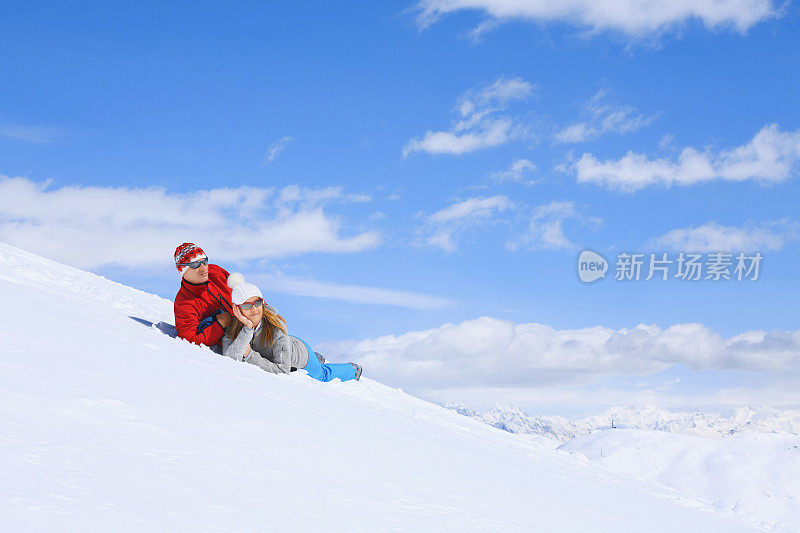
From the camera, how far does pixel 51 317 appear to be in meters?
4.67

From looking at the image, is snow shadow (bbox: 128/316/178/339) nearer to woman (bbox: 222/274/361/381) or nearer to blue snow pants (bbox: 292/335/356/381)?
woman (bbox: 222/274/361/381)

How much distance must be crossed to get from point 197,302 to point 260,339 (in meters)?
0.65

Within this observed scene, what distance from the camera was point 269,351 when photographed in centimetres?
581

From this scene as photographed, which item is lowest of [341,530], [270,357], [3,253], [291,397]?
[341,530]

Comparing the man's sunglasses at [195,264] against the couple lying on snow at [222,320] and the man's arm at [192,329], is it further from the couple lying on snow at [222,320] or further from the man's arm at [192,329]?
the man's arm at [192,329]

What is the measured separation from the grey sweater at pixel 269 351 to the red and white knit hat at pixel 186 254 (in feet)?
2.35

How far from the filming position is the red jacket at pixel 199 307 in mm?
5684

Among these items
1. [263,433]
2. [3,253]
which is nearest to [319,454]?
[263,433]

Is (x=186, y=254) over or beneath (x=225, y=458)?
over

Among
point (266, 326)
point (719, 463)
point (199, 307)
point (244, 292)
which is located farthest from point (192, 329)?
point (719, 463)

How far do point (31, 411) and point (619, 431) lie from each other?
33.6 feet

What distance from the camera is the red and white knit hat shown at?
5.64 metres

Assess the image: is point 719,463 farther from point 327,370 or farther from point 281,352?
point 281,352

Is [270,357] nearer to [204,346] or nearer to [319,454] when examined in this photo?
[204,346]
